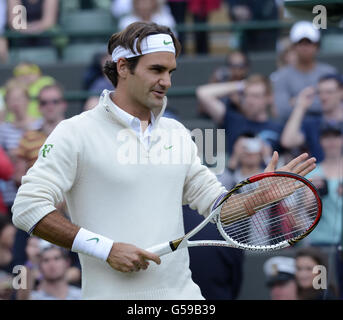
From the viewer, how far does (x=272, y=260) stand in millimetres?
7086

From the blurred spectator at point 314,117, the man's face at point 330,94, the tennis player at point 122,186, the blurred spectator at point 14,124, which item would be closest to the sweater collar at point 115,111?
the tennis player at point 122,186

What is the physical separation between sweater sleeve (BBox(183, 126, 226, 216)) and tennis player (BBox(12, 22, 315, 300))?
39 millimetres

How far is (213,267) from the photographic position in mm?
5801

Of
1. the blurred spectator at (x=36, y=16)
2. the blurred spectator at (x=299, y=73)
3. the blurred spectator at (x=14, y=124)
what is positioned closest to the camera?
the blurred spectator at (x=14, y=124)

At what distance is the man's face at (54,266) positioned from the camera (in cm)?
658

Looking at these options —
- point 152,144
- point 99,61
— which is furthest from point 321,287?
point 99,61

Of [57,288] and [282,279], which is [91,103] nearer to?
[57,288]

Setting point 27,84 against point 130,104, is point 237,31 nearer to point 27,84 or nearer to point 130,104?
point 27,84

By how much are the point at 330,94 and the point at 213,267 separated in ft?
9.10

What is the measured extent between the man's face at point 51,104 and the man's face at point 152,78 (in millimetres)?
Result: 3646

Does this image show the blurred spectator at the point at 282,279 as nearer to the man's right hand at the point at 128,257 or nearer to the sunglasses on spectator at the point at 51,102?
the sunglasses on spectator at the point at 51,102

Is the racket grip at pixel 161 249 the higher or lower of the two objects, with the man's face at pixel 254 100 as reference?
lower

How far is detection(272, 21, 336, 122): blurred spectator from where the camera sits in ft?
27.4

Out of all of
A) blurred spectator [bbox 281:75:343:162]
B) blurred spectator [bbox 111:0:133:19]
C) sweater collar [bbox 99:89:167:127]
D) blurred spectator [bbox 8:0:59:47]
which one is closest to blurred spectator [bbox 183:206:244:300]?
sweater collar [bbox 99:89:167:127]
